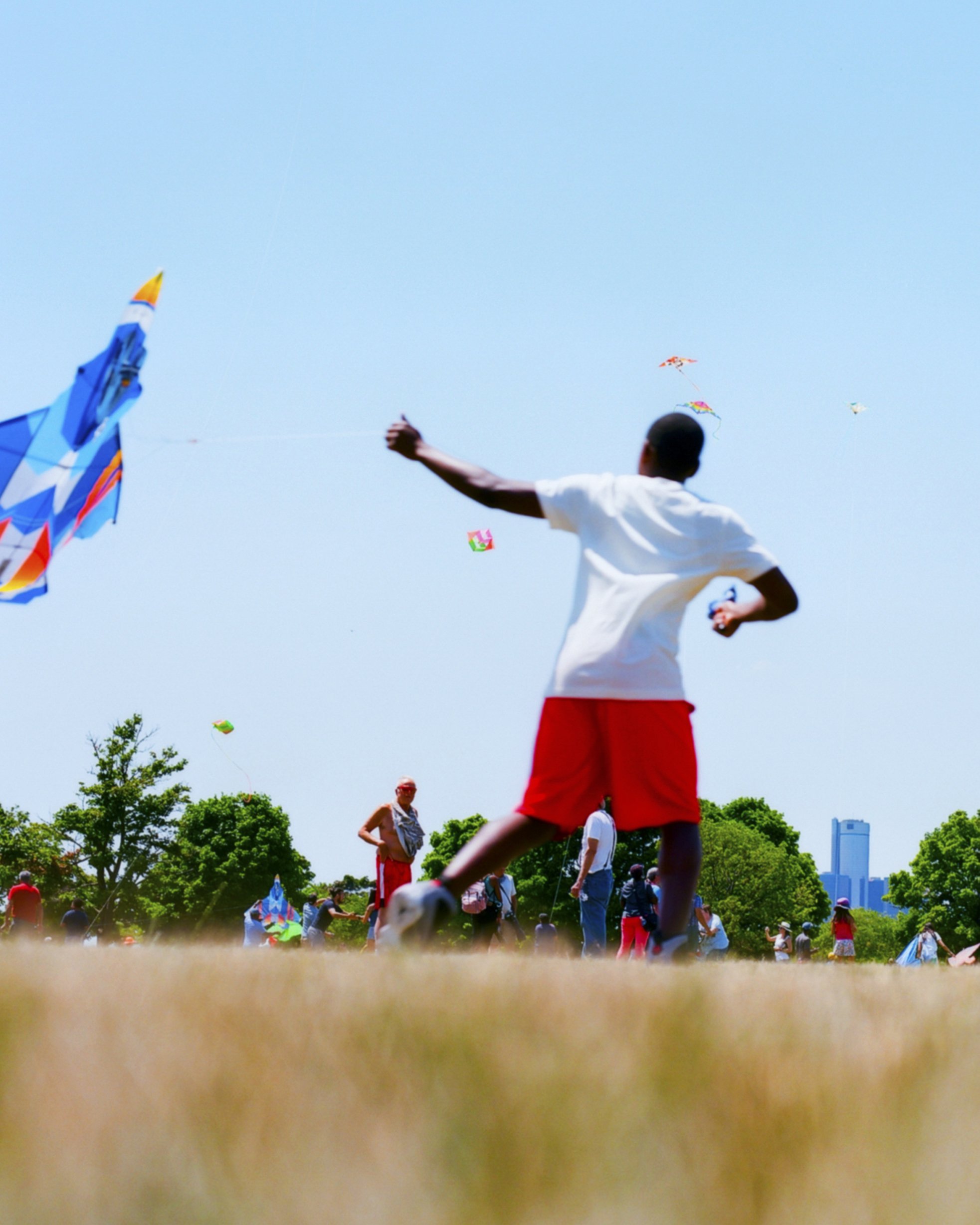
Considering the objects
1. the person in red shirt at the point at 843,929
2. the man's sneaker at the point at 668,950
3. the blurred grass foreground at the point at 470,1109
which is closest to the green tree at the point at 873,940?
the person in red shirt at the point at 843,929

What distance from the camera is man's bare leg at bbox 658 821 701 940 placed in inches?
166

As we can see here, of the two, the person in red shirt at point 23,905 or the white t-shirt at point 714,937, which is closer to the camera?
the person in red shirt at point 23,905

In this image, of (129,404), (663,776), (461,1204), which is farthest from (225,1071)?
(129,404)

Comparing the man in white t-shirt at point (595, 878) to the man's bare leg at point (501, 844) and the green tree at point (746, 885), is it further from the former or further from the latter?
the green tree at point (746, 885)

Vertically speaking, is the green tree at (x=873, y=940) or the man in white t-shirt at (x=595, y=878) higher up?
the man in white t-shirt at (x=595, y=878)

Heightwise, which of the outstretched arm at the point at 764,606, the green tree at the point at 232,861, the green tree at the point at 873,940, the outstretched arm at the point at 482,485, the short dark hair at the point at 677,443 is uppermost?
the short dark hair at the point at 677,443

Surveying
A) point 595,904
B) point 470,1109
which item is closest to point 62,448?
point 470,1109

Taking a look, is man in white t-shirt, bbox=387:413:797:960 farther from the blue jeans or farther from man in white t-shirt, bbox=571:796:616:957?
the blue jeans

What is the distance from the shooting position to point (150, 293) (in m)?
6.23

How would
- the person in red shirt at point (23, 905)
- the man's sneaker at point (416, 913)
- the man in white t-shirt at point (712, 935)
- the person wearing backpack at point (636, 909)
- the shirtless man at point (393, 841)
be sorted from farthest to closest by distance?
the man in white t-shirt at point (712, 935) < the person in red shirt at point (23, 905) < the person wearing backpack at point (636, 909) < the shirtless man at point (393, 841) < the man's sneaker at point (416, 913)

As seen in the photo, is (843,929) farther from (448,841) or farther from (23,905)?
(448,841)

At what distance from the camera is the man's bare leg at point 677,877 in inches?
166

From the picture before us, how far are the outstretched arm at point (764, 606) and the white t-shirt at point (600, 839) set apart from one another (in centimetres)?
684

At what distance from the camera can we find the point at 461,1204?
1224 mm
